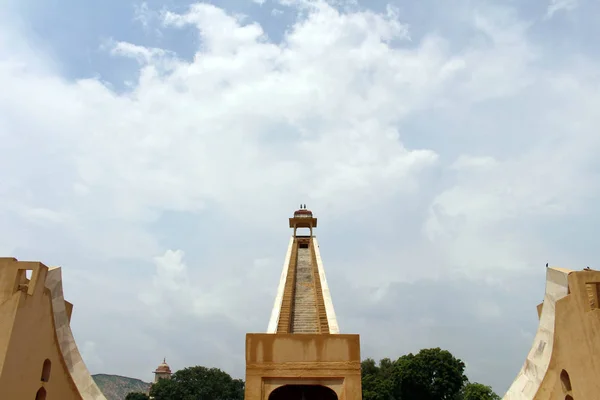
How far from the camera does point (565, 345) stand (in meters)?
8.28

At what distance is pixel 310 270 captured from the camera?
21469 mm

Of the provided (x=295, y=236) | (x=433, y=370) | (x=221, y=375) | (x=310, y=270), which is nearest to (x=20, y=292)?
(x=310, y=270)

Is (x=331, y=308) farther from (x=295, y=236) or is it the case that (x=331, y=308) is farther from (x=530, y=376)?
(x=295, y=236)

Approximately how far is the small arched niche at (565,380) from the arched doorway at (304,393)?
22.2 ft

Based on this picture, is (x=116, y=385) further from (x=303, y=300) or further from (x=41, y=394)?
(x=41, y=394)

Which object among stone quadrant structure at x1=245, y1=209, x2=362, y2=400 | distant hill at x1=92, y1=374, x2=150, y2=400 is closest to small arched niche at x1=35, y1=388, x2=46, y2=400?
stone quadrant structure at x1=245, y1=209, x2=362, y2=400

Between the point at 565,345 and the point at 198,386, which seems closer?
the point at 565,345

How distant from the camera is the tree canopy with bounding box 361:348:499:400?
31016 millimetres

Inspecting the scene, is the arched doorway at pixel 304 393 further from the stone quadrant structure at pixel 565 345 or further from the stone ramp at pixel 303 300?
the stone quadrant structure at pixel 565 345

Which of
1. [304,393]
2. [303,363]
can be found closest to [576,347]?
[303,363]

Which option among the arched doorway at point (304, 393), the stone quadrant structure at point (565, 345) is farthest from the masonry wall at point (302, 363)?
the arched doorway at point (304, 393)

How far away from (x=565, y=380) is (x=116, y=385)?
Answer: 56676 mm

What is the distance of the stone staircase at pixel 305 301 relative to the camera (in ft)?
51.4

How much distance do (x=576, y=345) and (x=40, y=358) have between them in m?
A: 8.71
